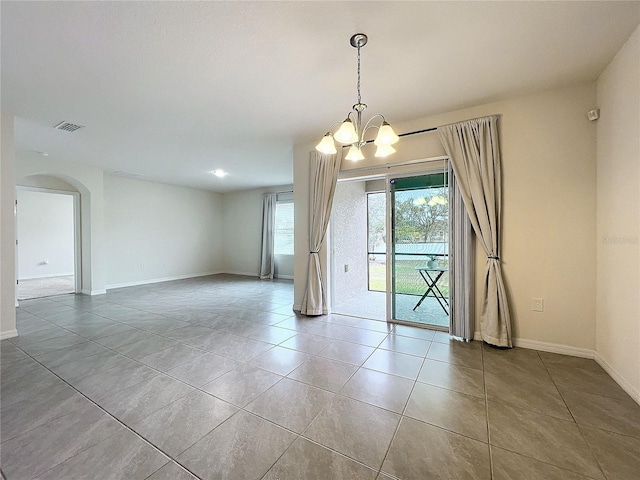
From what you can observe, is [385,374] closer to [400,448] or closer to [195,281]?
[400,448]

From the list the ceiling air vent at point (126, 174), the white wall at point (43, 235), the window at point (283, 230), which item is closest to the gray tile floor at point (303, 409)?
the ceiling air vent at point (126, 174)

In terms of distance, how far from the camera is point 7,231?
3.16 m

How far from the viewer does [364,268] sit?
589cm

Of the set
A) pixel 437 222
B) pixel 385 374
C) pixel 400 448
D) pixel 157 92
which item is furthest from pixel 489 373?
pixel 157 92

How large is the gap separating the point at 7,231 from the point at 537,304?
602cm

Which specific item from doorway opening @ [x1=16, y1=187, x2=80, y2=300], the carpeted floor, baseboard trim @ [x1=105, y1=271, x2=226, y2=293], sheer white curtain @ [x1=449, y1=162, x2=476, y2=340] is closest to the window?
baseboard trim @ [x1=105, y1=271, x2=226, y2=293]

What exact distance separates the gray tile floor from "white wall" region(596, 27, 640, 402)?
1.07 feet

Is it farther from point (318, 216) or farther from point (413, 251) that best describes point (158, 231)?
point (413, 251)

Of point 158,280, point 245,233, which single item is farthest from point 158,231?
point 245,233

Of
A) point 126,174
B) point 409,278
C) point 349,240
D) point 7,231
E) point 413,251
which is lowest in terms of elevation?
point 409,278

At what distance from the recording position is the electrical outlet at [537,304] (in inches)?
109

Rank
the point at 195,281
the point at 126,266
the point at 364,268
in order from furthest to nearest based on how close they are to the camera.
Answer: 1. the point at 195,281
2. the point at 126,266
3. the point at 364,268

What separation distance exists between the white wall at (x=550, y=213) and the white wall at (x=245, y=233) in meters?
5.56

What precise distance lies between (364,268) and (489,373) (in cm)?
366
